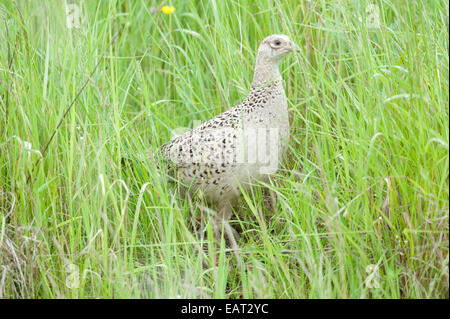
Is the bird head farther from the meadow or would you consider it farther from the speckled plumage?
the meadow

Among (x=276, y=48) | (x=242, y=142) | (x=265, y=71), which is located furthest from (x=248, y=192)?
(x=276, y=48)

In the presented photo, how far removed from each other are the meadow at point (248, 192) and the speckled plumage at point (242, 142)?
0.51 feet

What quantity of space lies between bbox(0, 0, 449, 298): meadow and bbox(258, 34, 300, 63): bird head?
12.4 inches

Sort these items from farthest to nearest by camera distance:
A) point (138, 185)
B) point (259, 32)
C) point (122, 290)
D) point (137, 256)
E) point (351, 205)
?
point (259, 32) → point (138, 185) → point (137, 256) → point (351, 205) → point (122, 290)

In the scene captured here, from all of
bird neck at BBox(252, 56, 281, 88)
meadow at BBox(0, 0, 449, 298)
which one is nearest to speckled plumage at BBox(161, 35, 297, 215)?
bird neck at BBox(252, 56, 281, 88)

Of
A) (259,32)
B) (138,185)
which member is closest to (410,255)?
(138,185)

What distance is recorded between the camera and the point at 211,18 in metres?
4.66

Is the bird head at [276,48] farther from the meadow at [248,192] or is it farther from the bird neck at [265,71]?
the meadow at [248,192]

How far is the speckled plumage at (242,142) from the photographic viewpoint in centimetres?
367

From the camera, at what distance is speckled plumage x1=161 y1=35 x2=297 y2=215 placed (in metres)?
3.67

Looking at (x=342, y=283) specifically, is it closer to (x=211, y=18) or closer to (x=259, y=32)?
(x=259, y=32)

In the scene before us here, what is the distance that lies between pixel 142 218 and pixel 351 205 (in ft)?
4.05

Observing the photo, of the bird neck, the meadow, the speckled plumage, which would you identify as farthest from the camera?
the bird neck

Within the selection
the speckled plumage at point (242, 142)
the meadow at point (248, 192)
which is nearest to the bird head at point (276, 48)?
the speckled plumage at point (242, 142)
